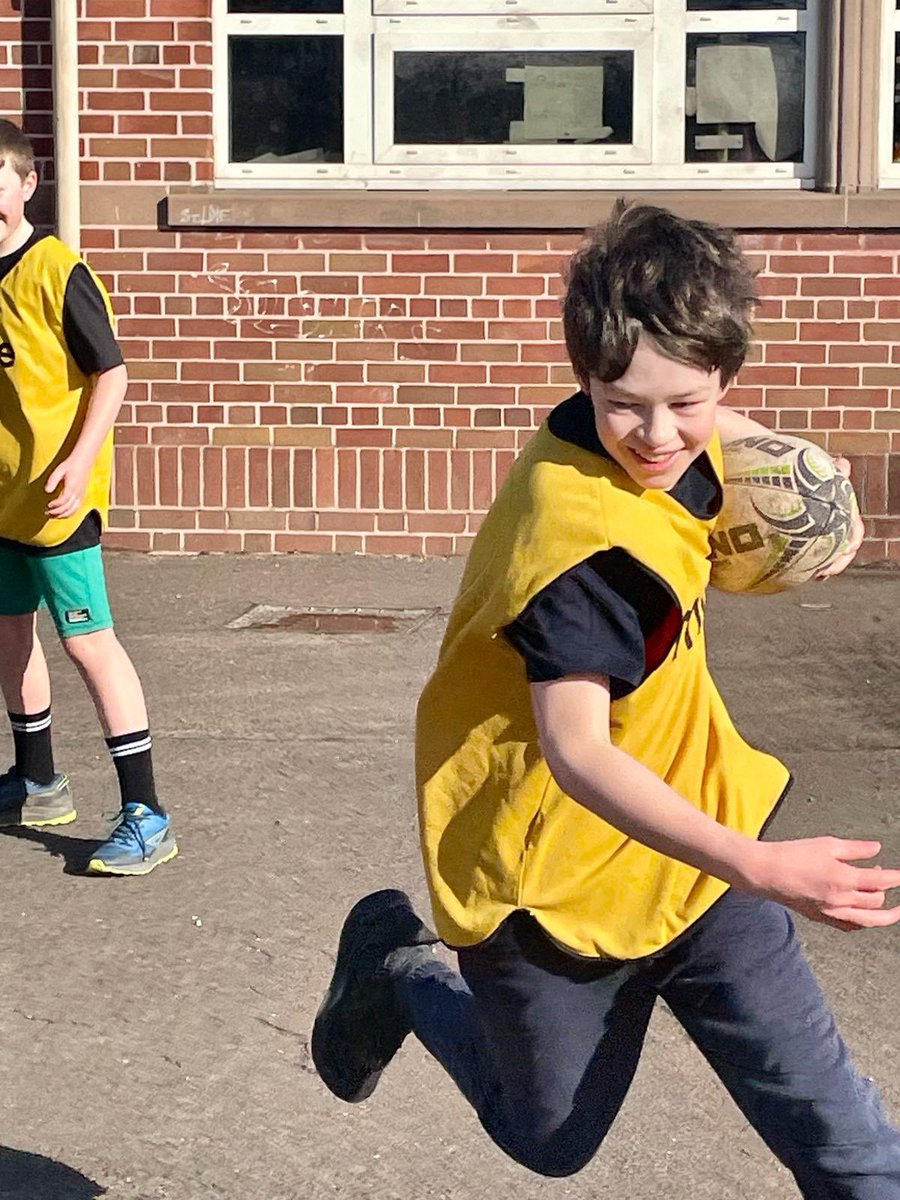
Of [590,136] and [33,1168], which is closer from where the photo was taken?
[33,1168]

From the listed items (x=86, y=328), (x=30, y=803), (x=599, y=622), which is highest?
(x=86, y=328)

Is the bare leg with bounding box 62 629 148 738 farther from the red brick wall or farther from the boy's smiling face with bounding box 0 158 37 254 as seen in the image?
the red brick wall

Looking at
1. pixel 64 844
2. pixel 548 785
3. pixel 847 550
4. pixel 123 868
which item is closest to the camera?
pixel 548 785

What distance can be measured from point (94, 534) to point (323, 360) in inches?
174

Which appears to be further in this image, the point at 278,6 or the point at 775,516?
the point at 278,6

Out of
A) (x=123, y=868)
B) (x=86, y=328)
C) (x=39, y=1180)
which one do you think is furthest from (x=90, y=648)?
(x=39, y=1180)

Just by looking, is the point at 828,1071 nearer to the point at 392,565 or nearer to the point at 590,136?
the point at 392,565

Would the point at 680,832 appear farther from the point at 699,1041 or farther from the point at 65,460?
the point at 65,460

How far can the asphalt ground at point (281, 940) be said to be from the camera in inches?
141

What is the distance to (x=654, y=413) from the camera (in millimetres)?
2631

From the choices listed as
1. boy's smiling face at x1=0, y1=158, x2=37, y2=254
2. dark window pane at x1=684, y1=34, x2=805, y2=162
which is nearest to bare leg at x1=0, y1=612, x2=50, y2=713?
boy's smiling face at x1=0, y1=158, x2=37, y2=254

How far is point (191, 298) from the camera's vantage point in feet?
30.9

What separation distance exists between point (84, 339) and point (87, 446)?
11.4 inches

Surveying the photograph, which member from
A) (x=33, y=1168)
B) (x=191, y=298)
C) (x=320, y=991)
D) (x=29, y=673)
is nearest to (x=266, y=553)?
(x=191, y=298)
